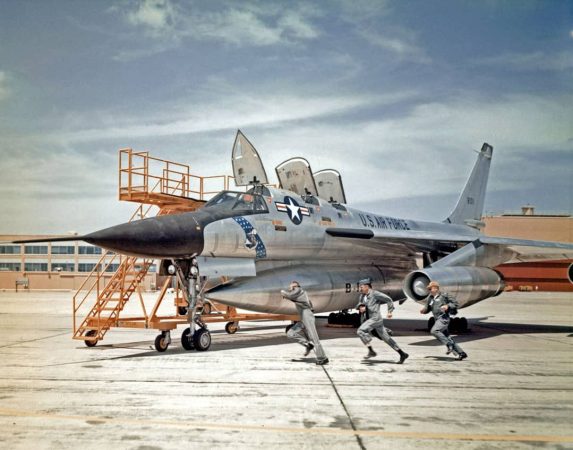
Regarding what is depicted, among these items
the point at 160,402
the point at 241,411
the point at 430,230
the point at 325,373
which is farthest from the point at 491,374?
the point at 430,230

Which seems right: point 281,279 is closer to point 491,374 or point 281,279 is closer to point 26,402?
point 491,374

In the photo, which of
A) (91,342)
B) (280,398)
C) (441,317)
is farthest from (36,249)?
(280,398)

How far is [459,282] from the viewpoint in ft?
46.5

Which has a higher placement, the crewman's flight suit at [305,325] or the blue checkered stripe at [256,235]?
the blue checkered stripe at [256,235]

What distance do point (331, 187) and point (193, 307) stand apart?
689 cm

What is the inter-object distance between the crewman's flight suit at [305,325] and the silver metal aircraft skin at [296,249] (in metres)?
1.82

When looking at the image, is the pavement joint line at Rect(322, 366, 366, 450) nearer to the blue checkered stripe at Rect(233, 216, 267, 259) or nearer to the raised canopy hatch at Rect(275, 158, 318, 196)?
the blue checkered stripe at Rect(233, 216, 267, 259)

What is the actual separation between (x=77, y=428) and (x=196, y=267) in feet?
19.6

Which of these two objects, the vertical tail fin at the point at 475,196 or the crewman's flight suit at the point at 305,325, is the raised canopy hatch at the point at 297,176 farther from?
the vertical tail fin at the point at 475,196

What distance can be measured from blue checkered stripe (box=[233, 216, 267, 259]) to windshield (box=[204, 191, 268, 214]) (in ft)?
1.03

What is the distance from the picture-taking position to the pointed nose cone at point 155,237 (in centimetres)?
1011

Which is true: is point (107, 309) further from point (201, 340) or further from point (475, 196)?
point (475, 196)

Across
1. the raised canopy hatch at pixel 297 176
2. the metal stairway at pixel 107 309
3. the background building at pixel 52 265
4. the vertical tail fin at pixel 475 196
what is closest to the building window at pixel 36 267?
the background building at pixel 52 265

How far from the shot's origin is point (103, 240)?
1001 centimetres
